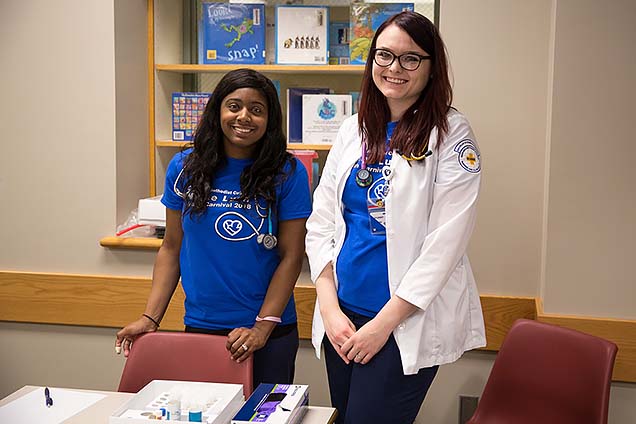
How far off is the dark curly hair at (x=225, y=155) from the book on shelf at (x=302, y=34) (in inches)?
38.0

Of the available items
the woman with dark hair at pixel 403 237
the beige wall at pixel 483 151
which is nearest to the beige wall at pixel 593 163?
the beige wall at pixel 483 151

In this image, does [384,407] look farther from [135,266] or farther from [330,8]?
[330,8]

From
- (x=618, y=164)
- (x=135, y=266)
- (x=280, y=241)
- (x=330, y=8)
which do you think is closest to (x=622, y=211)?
(x=618, y=164)

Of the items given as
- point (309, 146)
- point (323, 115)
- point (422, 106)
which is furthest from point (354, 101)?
point (422, 106)

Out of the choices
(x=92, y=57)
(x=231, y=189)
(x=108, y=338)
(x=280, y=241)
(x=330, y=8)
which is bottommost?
(x=108, y=338)

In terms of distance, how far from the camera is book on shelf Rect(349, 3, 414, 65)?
10.5ft

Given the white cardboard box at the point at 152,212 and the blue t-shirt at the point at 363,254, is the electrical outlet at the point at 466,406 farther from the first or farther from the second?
the white cardboard box at the point at 152,212

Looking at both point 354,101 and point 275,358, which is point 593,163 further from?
point 275,358

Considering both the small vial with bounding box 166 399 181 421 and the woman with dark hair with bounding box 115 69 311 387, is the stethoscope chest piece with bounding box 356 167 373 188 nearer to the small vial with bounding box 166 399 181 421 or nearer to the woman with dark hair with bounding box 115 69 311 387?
the woman with dark hair with bounding box 115 69 311 387

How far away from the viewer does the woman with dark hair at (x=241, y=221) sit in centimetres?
230

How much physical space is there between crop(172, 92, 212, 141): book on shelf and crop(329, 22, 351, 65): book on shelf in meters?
0.56

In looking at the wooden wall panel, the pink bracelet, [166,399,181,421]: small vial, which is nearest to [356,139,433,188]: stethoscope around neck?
the pink bracelet

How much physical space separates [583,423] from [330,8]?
6.23 feet

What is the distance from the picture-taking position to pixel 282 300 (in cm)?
232
